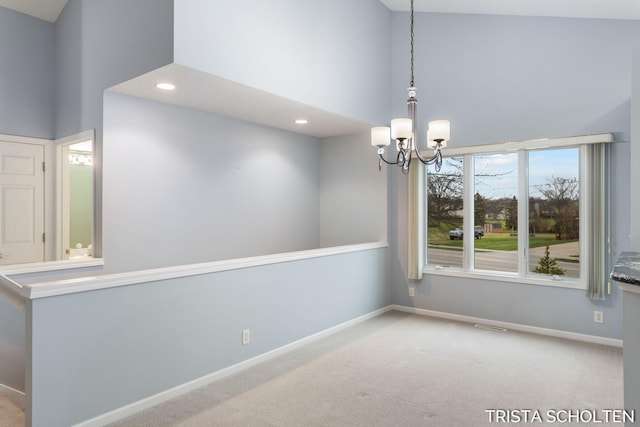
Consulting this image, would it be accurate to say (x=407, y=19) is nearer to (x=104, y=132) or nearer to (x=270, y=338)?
(x=104, y=132)

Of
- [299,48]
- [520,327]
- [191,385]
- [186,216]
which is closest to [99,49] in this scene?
[186,216]

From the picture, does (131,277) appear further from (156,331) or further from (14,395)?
(14,395)

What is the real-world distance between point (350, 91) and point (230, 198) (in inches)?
74.2

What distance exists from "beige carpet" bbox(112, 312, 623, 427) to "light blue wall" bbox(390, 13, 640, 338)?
0.50 metres

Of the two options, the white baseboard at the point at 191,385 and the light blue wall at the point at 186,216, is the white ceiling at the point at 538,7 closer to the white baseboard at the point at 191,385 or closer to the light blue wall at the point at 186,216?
the light blue wall at the point at 186,216

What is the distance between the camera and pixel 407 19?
5.31 m

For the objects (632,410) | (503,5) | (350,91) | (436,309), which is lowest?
(436,309)

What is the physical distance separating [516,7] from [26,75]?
17.5 feet

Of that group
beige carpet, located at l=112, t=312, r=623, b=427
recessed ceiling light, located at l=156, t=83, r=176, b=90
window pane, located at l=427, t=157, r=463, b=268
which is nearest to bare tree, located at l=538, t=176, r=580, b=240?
window pane, located at l=427, t=157, r=463, b=268

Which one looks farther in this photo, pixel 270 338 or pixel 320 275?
pixel 320 275

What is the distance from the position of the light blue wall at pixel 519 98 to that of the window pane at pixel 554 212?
26cm

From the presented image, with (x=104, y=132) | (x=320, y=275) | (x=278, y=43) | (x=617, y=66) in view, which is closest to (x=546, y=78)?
(x=617, y=66)

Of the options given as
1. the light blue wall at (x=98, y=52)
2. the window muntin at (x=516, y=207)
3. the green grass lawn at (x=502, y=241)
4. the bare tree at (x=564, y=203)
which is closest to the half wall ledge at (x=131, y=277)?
the light blue wall at (x=98, y=52)

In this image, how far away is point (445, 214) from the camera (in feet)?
16.9
